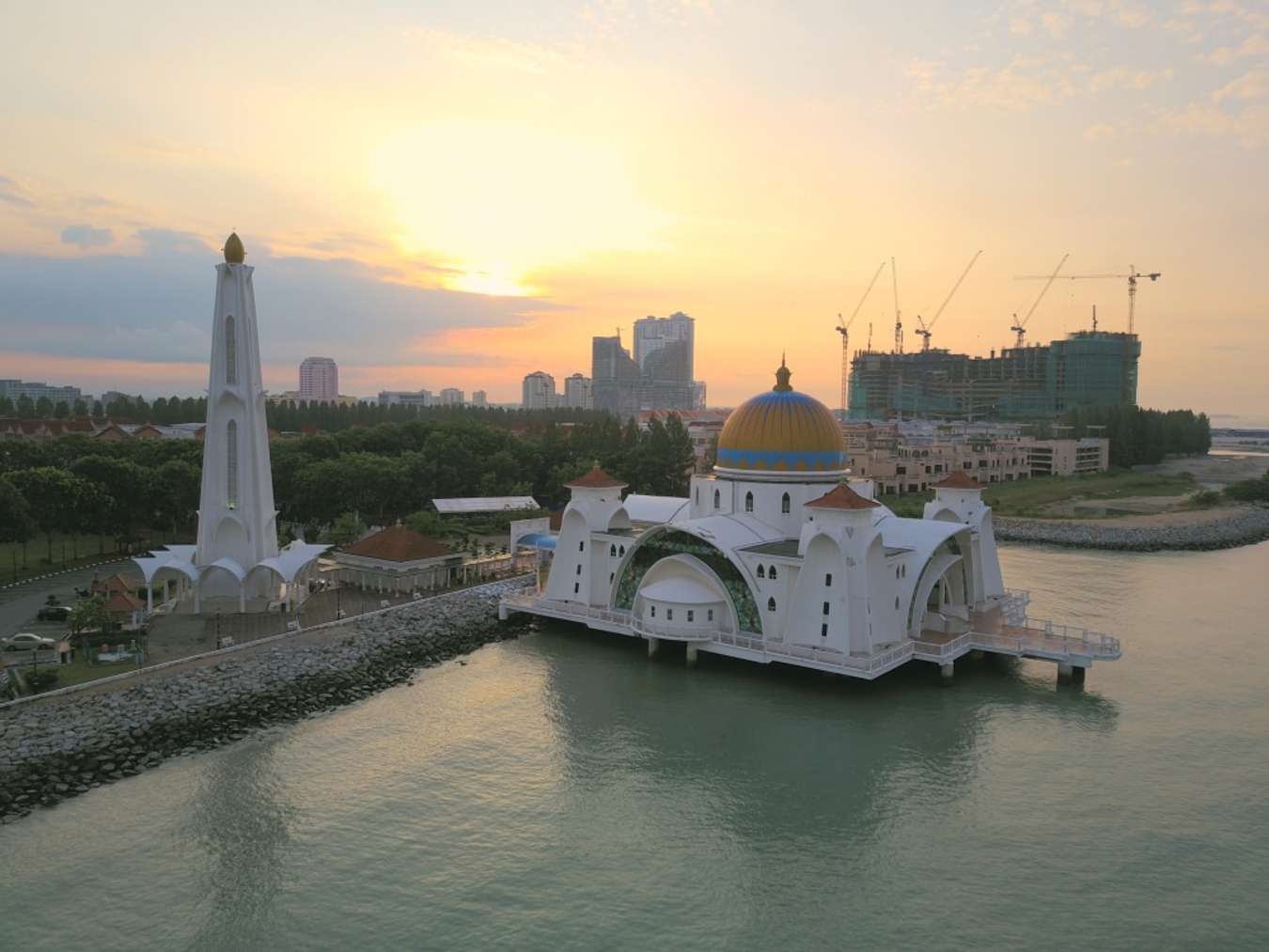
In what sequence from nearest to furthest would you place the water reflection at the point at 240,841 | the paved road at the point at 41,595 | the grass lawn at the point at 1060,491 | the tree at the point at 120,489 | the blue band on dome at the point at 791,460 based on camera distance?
1. the water reflection at the point at 240,841
2. the paved road at the point at 41,595
3. the blue band on dome at the point at 791,460
4. the tree at the point at 120,489
5. the grass lawn at the point at 1060,491

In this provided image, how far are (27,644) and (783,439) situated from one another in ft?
73.6

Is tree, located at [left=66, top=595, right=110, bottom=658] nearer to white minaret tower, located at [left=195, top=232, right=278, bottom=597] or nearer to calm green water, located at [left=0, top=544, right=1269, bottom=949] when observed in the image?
white minaret tower, located at [left=195, top=232, right=278, bottom=597]

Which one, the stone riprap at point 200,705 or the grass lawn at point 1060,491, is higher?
the grass lawn at point 1060,491

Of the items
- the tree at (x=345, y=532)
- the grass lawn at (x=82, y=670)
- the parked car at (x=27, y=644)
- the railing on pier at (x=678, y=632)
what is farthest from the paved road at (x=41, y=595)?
the railing on pier at (x=678, y=632)

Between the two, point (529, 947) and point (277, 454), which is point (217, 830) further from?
point (277, 454)

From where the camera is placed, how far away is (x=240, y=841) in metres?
16.3

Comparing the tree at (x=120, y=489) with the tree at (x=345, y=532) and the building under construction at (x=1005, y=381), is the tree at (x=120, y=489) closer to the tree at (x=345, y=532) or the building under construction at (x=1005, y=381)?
the tree at (x=345, y=532)

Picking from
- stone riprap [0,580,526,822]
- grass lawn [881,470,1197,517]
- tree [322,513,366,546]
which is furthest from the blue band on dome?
grass lawn [881,470,1197,517]

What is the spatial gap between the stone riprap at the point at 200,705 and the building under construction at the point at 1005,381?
111 m

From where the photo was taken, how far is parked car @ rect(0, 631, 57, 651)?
24094 mm

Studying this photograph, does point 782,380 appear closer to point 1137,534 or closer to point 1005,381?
point 1137,534

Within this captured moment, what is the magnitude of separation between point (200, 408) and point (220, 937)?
112044 millimetres

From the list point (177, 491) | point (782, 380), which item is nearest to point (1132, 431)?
point (782, 380)

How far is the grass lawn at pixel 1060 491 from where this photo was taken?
6688cm
